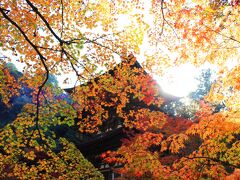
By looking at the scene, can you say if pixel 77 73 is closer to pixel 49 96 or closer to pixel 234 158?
pixel 234 158

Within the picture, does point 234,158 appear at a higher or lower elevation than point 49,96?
lower

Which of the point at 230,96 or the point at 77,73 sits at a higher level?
the point at 77,73

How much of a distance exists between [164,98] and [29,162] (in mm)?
14350

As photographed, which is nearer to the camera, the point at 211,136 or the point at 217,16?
the point at 211,136

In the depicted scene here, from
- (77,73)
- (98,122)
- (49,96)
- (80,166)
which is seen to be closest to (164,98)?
(98,122)

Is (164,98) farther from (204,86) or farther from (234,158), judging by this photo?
(204,86)

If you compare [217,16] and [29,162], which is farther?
[29,162]

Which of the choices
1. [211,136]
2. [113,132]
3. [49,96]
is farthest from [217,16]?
[49,96]

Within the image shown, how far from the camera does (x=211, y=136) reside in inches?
352

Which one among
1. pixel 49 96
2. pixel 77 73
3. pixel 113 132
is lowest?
pixel 113 132

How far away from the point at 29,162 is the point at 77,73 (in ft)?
43.9

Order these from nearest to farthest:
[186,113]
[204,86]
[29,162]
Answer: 1. [29,162]
2. [186,113]
3. [204,86]

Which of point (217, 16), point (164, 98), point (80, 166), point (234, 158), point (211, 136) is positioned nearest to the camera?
point (234, 158)

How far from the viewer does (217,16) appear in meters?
9.59
